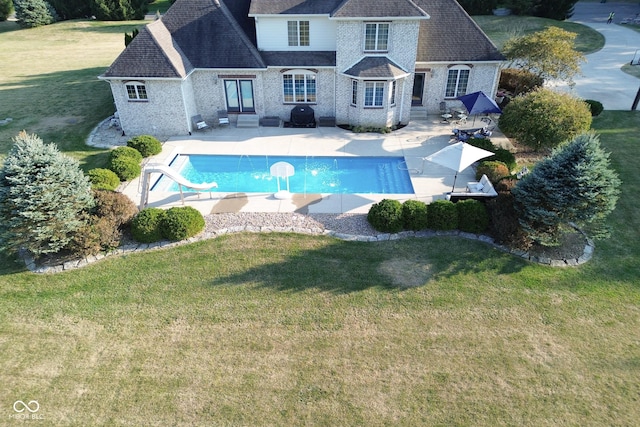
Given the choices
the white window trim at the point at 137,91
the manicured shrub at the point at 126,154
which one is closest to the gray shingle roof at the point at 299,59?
the white window trim at the point at 137,91

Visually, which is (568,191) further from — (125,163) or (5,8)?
(5,8)

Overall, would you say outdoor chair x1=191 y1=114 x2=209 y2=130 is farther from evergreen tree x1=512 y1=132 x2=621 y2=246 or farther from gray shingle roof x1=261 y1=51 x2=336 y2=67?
evergreen tree x1=512 y1=132 x2=621 y2=246

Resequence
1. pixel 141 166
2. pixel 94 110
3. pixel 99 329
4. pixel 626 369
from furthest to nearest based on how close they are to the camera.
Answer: pixel 94 110 < pixel 141 166 < pixel 99 329 < pixel 626 369

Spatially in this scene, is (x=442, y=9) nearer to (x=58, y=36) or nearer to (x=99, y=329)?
(x=99, y=329)

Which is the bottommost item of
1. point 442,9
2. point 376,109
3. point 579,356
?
point 579,356

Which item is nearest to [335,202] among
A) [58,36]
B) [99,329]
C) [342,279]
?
[342,279]

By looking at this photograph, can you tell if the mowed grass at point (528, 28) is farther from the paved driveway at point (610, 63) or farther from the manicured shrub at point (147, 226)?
the manicured shrub at point (147, 226)

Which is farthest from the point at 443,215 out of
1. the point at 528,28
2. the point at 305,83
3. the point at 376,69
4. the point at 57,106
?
the point at 528,28
